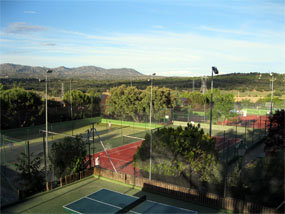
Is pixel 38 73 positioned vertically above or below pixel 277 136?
above

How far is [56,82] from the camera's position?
84062 mm

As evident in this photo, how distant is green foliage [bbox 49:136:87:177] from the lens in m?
13.4

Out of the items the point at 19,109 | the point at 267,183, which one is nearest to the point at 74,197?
the point at 267,183

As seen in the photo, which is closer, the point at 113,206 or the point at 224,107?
the point at 113,206

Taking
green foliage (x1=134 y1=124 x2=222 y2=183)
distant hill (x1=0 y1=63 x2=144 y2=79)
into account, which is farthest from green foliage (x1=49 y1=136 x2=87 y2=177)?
distant hill (x1=0 y1=63 x2=144 y2=79)

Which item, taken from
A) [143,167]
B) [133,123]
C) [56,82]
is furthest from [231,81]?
[143,167]

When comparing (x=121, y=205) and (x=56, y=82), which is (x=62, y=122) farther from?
(x=56, y=82)

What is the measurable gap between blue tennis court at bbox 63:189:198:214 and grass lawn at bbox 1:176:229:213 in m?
0.82

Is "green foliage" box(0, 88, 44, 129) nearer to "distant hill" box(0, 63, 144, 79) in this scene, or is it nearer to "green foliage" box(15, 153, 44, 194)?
"distant hill" box(0, 63, 144, 79)

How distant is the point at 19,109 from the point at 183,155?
2482cm

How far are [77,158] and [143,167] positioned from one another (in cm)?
343

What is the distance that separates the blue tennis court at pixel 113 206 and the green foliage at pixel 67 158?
3112mm

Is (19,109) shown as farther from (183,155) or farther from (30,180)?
(183,155)

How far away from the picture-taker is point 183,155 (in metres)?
12.4
